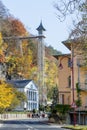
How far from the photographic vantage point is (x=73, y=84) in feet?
230

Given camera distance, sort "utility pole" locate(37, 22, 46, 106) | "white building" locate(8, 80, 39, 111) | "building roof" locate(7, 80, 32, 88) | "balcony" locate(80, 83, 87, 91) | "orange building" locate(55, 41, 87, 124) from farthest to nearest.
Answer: "utility pole" locate(37, 22, 46, 106) < "building roof" locate(7, 80, 32, 88) < "white building" locate(8, 80, 39, 111) < "balcony" locate(80, 83, 87, 91) < "orange building" locate(55, 41, 87, 124)

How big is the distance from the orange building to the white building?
45.0 meters

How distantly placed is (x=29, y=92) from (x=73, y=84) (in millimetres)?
61980

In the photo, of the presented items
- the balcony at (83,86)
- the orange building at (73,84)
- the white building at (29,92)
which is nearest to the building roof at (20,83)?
Answer: the white building at (29,92)

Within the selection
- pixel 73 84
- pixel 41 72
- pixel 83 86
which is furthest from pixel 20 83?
pixel 73 84

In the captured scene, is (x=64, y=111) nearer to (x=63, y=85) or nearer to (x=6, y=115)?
(x=63, y=85)

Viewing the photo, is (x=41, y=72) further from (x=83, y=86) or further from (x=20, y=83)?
(x=83, y=86)

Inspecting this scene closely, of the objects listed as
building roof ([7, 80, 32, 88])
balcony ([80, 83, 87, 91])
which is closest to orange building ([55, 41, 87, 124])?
balcony ([80, 83, 87, 91])

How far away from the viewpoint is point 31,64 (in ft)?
436

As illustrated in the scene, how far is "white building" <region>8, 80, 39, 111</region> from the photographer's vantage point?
12431cm

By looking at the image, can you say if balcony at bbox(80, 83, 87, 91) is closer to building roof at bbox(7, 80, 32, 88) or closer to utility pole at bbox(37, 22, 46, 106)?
building roof at bbox(7, 80, 32, 88)

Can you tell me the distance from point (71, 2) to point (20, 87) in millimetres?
103567

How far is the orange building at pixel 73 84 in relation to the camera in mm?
69250

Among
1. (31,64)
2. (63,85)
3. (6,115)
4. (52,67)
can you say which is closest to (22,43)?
(31,64)
